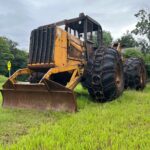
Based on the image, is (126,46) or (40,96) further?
(126,46)

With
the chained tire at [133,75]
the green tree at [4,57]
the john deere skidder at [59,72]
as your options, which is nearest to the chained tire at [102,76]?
the john deere skidder at [59,72]

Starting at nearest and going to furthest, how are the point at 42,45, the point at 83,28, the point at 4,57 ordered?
the point at 42,45
the point at 83,28
the point at 4,57

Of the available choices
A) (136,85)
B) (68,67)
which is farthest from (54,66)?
(136,85)

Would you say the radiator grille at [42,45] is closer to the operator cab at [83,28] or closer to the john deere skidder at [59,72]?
the john deere skidder at [59,72]

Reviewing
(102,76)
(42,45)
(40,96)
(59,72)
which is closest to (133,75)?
(102,76)

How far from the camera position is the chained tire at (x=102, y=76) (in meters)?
7.37

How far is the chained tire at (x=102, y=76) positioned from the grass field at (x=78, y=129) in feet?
2.79

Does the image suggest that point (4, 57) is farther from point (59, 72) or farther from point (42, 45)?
point (59, 72)

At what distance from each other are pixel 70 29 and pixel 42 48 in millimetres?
1740

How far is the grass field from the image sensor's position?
380 cm

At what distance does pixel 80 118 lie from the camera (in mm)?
5539

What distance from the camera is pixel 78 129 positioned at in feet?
15.2

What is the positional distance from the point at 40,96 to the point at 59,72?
0.89m

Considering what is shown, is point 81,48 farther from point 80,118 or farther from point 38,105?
point 80,118
